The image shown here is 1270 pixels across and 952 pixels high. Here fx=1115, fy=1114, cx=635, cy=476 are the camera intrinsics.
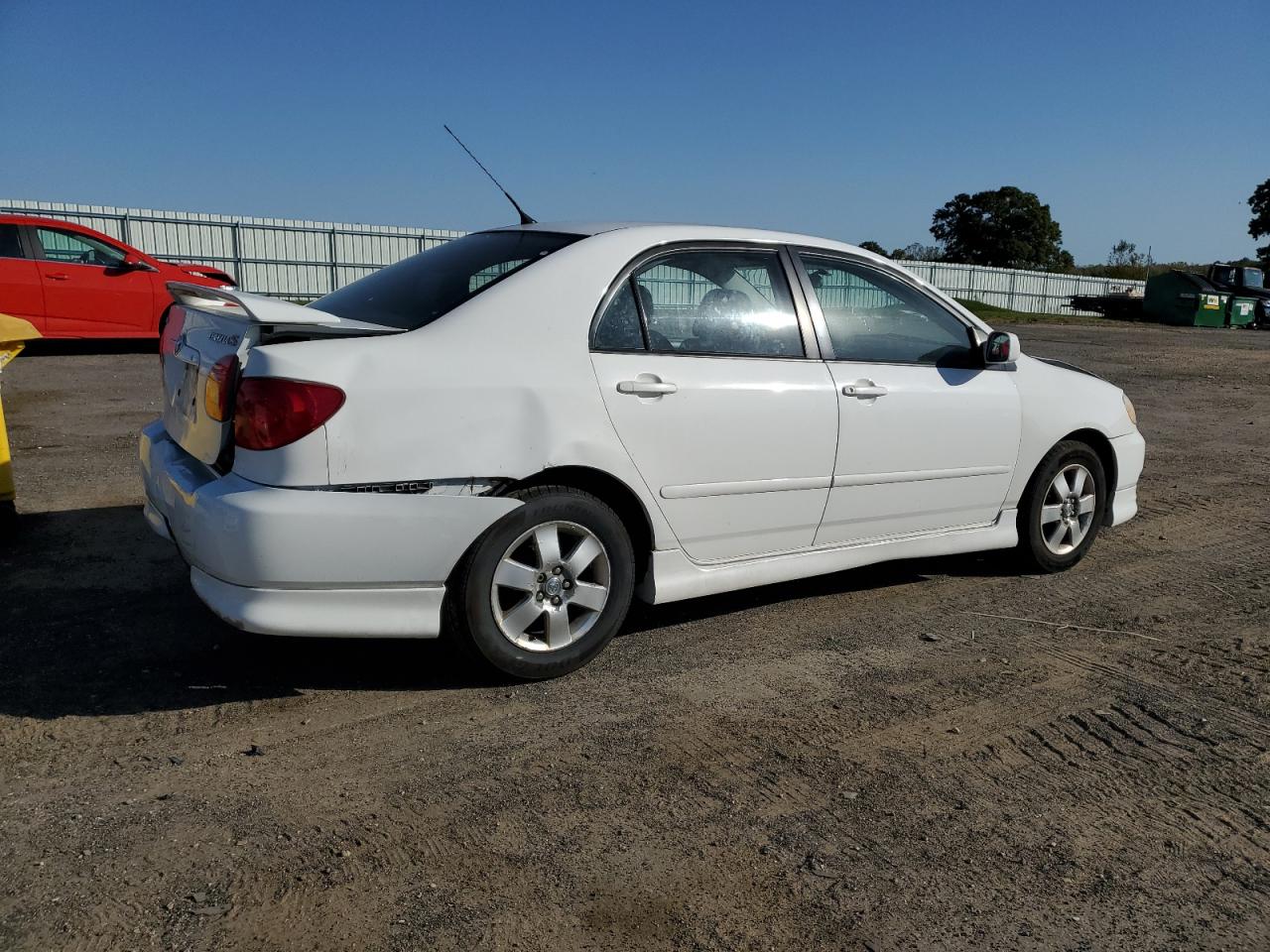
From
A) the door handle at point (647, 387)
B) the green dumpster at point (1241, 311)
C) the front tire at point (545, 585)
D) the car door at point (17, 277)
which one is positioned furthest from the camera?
the green dumpster at point (1241, 311)

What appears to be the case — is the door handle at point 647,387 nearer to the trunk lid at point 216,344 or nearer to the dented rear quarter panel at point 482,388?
the dented rear quarter panel at point 482,388

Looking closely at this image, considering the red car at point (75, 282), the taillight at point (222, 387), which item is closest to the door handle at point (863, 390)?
the taillight at point (222, 387)

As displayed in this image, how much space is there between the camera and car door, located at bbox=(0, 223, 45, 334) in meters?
13.5

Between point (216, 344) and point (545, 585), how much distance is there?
1.35 metres

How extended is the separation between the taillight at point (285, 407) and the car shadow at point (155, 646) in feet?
3.14

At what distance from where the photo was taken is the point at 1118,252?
74.9 metres

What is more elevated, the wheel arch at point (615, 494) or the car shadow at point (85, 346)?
the car shadow at point (85, 346)

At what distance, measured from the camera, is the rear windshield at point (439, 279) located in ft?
12.9

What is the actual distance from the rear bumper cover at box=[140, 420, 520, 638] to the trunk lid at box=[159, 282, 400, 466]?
0.17 metres

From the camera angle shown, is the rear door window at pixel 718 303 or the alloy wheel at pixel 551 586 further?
the rear door window at pixel 718 303

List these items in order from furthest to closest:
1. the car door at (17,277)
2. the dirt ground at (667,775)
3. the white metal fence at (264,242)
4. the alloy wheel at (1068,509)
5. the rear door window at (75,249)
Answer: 1. the white metal fence at (264,242)
2. the rear door window at (75,249)
3. the car door at (17,277)
4. the alloy wheel at (1068,509)
5. the dirt ground at (667,775)

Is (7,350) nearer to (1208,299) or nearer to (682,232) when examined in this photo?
(682,232)

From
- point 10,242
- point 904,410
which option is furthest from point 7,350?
point 10,242

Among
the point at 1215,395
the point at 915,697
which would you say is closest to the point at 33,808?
the point at 915,697
